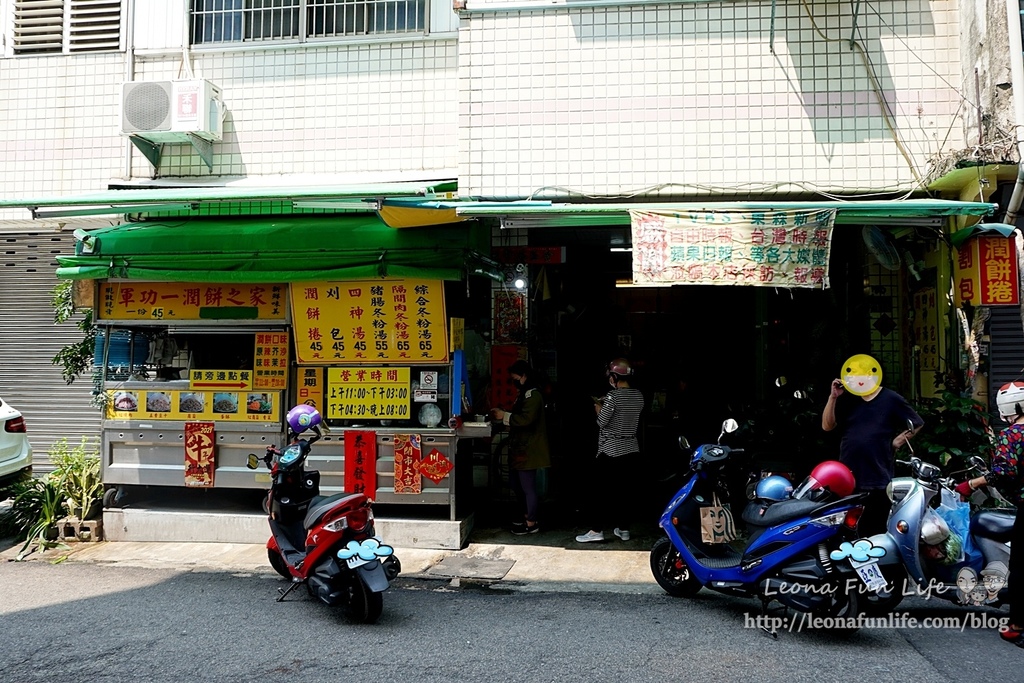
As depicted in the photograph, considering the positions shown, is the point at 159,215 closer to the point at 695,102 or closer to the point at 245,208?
the point at 245,208

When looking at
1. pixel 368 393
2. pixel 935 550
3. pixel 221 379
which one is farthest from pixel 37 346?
pixel 935 550

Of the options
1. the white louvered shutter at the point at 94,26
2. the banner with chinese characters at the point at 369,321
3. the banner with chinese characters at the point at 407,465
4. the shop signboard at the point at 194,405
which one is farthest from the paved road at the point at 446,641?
the white louvered shutter at the point at 94,26

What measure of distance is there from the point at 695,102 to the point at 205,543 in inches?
270

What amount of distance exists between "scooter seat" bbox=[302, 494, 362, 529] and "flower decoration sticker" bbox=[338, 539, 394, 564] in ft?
1.16

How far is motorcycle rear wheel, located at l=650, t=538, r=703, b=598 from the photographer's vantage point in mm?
6113

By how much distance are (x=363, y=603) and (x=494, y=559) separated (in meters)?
2.05

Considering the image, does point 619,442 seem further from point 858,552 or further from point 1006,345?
point 1006,345

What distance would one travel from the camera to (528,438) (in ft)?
26.9

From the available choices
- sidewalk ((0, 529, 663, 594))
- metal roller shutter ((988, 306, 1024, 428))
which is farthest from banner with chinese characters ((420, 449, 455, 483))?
metal roller shutter ((988, 306, 1024, 428))

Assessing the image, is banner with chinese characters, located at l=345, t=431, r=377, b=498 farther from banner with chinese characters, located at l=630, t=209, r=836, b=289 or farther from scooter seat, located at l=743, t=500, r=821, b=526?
Result: scooter seat, located at l=743, t=500, r=821, b=526

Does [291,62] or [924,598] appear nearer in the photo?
[924,598]

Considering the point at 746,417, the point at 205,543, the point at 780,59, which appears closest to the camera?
the point at 780,59

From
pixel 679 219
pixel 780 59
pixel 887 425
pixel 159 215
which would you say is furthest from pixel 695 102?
pixel 159 215

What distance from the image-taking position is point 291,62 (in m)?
8.81
